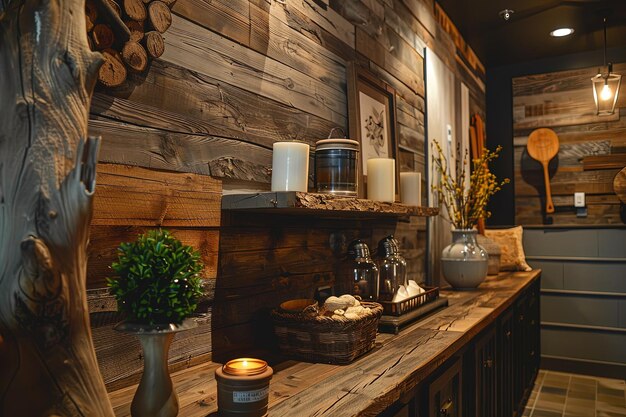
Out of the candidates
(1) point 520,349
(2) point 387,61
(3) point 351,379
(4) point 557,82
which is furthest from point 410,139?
(4) point 557,82

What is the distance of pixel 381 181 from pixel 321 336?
2.28 feet

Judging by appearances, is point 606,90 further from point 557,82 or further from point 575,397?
point 575,397

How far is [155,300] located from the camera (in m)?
0.87

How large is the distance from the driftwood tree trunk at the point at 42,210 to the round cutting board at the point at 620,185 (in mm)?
4272

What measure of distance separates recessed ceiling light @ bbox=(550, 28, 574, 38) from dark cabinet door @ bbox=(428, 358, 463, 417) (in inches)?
122

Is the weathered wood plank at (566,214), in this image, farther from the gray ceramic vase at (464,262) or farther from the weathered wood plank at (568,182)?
the gray ceramic vase at (464,262)

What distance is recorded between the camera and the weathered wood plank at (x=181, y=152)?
1139mm

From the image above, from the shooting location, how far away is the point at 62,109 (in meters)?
0.74

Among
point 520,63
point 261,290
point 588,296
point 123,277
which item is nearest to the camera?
point 123,277

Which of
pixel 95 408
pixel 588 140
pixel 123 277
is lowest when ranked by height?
pixel 95 408

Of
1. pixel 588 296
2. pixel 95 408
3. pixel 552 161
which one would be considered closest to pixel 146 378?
pixel 95 408

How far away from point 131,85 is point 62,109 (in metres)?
0.47

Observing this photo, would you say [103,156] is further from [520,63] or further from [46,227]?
[520,63]

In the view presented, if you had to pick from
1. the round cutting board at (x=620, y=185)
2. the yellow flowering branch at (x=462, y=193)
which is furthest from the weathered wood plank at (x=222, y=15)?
the round cutting board at (x=620, y=185)
